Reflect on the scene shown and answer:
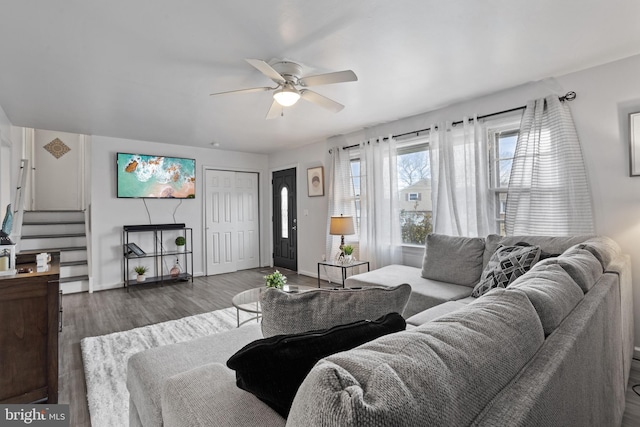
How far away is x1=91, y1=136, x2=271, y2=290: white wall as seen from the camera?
4.89 metres

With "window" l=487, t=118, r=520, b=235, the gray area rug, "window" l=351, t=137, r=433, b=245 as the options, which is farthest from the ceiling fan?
the gray area rug

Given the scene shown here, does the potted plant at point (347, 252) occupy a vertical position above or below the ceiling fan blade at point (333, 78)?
below

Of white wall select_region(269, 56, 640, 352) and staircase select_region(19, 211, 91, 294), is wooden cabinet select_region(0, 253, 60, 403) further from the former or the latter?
white wall select_region(269, 56, 640, 352)

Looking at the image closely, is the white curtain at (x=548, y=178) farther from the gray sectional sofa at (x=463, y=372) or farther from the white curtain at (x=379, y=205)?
the white curtain at (x=379, y=205)

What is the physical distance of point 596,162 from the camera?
275cm

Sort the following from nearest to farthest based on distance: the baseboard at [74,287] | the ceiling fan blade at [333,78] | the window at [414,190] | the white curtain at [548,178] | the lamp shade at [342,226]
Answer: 1. the ceiling fan blade at [333,78]
2. the white curtain at [548,178]
3. the window at [414,190]
4. the lamp shade at [342,226]
5. the baseboard at [74,287]

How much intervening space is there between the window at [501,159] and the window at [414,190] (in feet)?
2.57

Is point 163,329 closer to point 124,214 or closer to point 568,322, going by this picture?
point 124,214

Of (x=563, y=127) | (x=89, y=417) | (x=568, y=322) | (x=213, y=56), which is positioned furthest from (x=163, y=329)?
(x=563, y=127)

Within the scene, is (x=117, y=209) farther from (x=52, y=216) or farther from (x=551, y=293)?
(x=551, y=293)

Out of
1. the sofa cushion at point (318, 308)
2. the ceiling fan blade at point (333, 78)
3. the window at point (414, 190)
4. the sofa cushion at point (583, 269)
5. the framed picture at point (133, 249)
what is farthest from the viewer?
the framed picture at point (133, 249)

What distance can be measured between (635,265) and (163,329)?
4.30 meters

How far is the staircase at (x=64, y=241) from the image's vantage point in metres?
4.78

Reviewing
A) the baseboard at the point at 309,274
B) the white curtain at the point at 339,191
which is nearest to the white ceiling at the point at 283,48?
the white curtain at the point at 339,191
